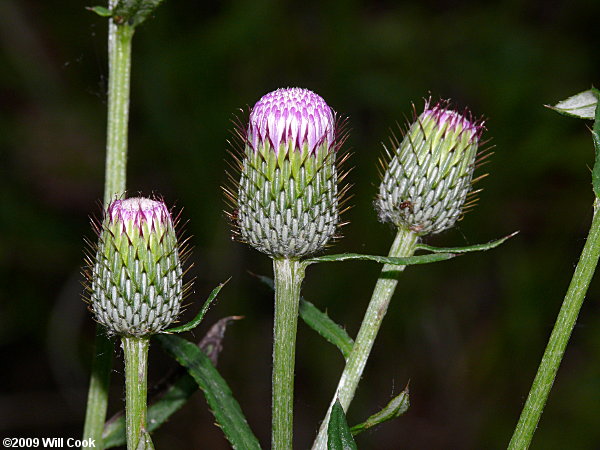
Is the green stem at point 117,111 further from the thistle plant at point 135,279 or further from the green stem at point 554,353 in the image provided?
the green stem at point 554,353

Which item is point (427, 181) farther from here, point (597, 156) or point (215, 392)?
point (215, 392)

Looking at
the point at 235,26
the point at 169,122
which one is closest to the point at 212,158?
the point at 169,122

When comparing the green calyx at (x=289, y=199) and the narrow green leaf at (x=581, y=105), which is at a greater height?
the narrow green leaf at (x=581, y=105)

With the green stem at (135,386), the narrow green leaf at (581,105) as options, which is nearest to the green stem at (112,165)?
the green stem at (135,386)

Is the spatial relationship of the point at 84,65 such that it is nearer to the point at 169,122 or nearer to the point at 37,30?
the point at 37,30

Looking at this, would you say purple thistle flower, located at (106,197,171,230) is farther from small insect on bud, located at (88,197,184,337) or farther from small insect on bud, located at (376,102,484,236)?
small insect on bud, located at (376,102,484,236)

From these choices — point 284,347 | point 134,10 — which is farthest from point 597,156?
point 134,10
